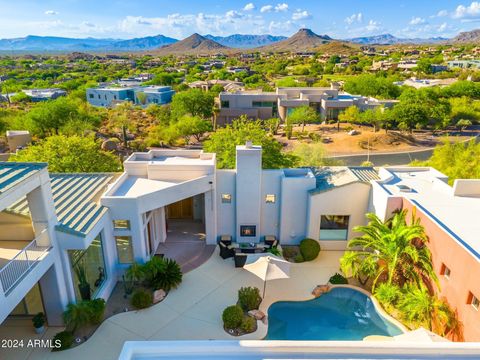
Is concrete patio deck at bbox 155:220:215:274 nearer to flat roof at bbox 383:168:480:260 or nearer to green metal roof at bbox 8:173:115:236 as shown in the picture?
green metal roof at bbox 8:173:115:236

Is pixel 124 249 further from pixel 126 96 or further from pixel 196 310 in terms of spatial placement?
pixel 126 96

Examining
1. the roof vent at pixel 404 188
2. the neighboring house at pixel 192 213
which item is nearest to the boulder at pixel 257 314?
the neighboring house at pixel 192 213

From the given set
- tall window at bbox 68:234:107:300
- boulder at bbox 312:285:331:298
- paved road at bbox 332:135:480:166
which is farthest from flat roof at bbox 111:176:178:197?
paved road at bbox 332:135:480:166

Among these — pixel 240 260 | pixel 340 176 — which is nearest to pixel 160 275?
pixel 240 260

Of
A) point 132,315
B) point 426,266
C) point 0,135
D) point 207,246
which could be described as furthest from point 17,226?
point 0,135

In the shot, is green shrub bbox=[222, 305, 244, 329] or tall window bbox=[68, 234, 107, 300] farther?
tall window bbox=[68, 234, 107, 300]

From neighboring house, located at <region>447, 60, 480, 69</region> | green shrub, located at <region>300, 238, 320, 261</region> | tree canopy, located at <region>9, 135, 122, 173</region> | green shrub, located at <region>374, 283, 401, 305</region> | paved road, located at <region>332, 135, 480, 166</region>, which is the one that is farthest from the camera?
neighboring house, located at <region>447, 60, 480, 69</region>
